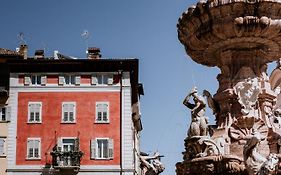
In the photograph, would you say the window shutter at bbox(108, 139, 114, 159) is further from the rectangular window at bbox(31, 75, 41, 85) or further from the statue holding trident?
the statue holding trident

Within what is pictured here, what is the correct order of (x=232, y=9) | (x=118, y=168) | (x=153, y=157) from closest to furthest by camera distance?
1. (x=232, y=9)
2. (x=153, y=157)
3. (x=118, y=168)

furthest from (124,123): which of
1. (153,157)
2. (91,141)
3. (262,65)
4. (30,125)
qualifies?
(262,65)

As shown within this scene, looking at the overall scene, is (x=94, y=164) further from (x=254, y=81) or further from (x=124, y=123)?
(x=254, y=81)

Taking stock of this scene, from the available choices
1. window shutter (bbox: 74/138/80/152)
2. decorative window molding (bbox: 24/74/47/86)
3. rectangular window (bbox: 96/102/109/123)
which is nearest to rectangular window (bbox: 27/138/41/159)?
window shutter (bbox: 74/138/80/152)

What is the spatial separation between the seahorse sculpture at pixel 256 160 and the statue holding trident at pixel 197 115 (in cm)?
164

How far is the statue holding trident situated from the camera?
51.9ft

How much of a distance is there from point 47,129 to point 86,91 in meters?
3.87

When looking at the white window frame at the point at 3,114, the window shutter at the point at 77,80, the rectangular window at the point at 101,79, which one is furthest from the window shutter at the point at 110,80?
the white window frame at the point at 3,114

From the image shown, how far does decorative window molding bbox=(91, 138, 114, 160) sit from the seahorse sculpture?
118 ft

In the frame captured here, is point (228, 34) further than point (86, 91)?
No

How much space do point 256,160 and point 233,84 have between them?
9.70 feet

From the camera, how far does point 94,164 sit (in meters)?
50.1

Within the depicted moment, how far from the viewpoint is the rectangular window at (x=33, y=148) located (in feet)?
166

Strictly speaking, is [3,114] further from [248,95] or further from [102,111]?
[248,95]
